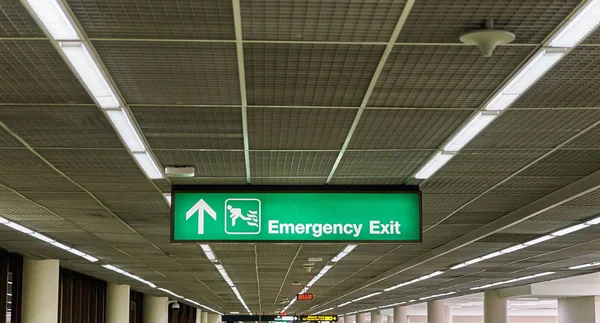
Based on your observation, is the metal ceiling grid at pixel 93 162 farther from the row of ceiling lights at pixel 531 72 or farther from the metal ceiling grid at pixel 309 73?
the row of ceiling lights at pixel 531 72

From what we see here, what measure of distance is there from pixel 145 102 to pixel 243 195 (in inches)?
117

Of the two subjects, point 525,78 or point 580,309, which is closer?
point 525,78

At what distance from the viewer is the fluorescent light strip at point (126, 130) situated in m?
8.09

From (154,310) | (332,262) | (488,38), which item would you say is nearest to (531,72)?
(488,38)

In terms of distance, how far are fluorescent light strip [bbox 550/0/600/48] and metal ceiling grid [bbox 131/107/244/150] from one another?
292cm

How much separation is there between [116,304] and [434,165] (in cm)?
2505

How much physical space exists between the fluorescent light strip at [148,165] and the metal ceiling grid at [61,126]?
560 mm

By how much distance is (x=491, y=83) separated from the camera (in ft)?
23.4

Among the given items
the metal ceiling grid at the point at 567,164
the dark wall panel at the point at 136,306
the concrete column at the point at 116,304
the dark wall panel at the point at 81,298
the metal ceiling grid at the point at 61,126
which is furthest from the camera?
the dark wall panel at the point at 136,306

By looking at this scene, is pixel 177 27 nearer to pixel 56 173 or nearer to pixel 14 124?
pixel 14 124

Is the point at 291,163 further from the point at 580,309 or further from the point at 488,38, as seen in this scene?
the point at 580,309

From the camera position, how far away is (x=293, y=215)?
10273mm

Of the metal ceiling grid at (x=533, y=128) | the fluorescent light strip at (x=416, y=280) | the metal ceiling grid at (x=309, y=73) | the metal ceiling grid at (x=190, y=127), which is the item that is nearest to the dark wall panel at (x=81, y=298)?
the fluorescent light strip at (x=416, y=280)

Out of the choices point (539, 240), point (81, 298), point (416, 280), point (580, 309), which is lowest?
point (580, 309)
